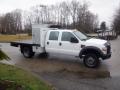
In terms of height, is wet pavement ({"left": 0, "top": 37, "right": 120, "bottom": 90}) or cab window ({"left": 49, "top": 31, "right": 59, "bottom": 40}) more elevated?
cab window ({"left": 49, "top": 31, "right": 59, "bottom": 40})

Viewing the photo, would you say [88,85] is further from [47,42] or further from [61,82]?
[47,42]

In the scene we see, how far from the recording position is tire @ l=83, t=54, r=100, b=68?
420 inches

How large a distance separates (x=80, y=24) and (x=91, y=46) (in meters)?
57.7

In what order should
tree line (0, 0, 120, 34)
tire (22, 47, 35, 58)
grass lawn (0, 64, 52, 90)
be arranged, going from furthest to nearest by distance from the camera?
1. tree line (0, 0, 120, 34)
2. tire (22, 47, 35, 58)
3. grass lawn (0, 64, 52, 90)

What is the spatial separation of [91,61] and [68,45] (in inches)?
62.2

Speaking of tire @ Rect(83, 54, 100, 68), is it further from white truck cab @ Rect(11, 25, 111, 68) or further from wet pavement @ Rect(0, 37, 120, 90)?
wet pavement @ Rect(0, 37, 120, 90)

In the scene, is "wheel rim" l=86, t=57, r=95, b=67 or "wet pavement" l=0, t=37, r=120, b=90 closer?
"wet pavement" l=0, t=37, r=120, b=90

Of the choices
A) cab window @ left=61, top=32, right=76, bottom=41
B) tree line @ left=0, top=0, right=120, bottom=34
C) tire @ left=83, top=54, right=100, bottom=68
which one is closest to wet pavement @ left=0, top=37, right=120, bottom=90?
tire @ left=83, top=54, right=100, bottom=68

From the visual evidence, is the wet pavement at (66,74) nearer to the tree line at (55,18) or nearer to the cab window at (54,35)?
the cab window at (54,35)

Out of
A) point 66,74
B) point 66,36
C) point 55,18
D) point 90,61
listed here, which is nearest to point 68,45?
point 66,36

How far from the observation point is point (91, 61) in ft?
35.3

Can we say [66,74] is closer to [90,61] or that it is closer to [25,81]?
[90,61]

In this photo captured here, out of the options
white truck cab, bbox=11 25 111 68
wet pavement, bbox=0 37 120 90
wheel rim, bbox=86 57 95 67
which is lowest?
wet pavement, bbox=0 37 120 90

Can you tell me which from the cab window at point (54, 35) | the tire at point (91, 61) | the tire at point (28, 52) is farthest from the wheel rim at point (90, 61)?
the tire at point (28, 52)
